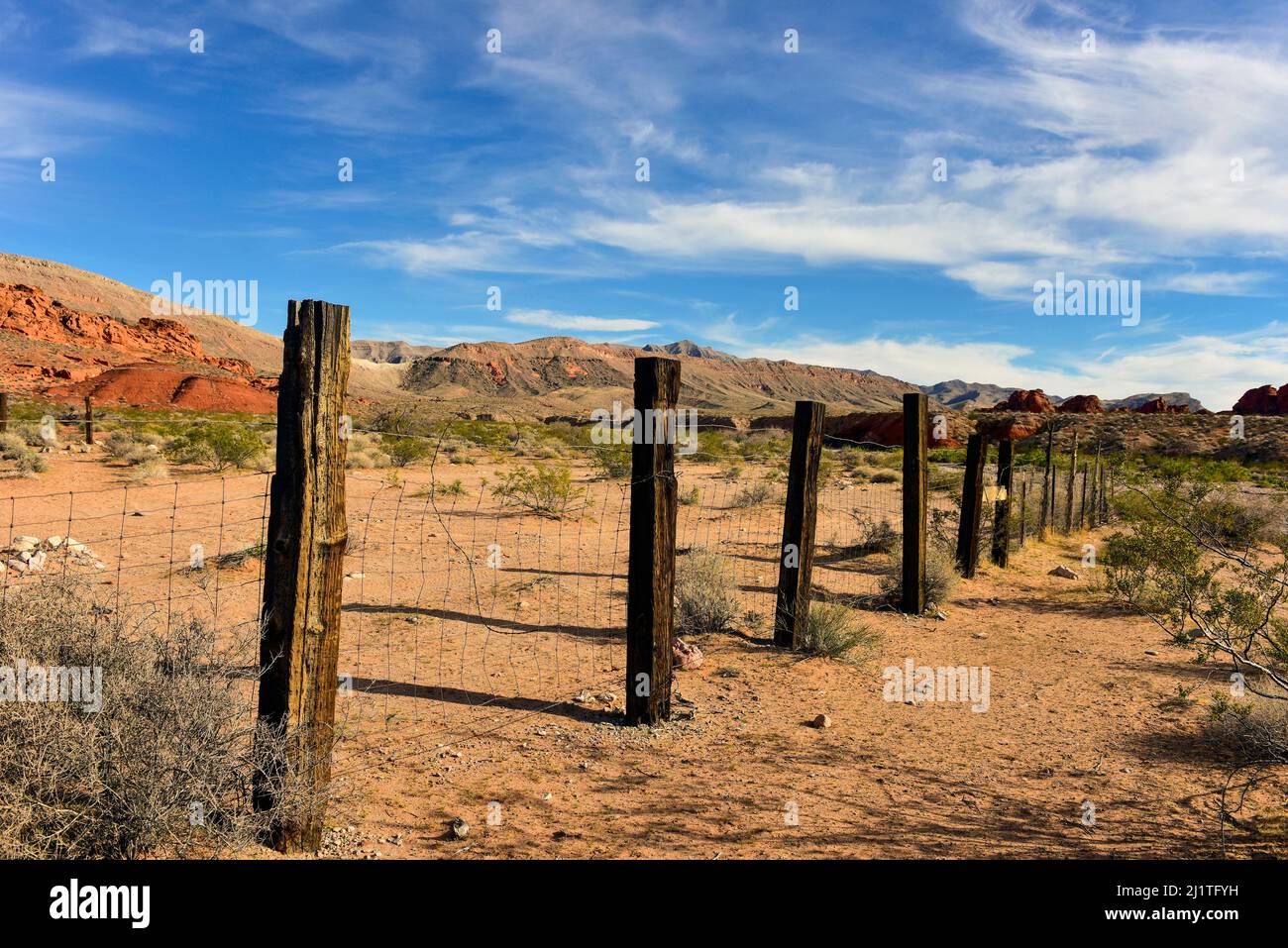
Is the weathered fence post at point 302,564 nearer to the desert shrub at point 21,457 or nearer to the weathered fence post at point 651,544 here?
the weathered fence post at point 651,544

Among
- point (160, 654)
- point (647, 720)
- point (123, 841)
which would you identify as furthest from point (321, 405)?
point (647, 720)

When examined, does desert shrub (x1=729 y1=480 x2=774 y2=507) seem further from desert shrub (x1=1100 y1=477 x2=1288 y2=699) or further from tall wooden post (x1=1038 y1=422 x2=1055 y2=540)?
desert shrub (x1=1100 y1=477 x2=1288 y2=699)

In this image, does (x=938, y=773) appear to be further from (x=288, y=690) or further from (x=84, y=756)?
(x=84, y=756)

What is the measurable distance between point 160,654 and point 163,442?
21307mm

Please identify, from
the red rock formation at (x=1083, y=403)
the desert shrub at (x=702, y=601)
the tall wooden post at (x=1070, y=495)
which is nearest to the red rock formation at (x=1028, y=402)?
the red rock formation at (x=1083, y=403)

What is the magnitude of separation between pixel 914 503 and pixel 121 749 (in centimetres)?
809

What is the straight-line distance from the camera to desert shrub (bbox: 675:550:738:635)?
8.23m

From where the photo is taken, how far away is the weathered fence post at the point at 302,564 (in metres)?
3.64

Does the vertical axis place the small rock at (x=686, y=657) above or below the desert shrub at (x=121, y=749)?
below

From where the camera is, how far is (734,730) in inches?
228

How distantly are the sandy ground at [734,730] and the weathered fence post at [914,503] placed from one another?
14.1 inches

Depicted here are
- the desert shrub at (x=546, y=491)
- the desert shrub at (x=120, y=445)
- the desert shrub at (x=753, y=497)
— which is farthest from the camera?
the desert shrub at (x=120, y=445)

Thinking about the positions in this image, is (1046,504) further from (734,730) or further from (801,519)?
(734,730)

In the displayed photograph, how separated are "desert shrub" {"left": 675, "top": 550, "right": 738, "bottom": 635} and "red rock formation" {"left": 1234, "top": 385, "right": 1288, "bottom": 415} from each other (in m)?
88.9
